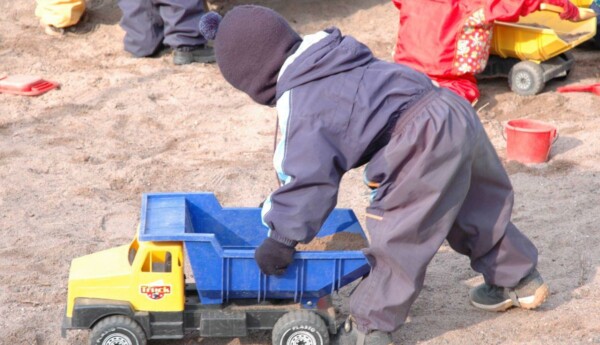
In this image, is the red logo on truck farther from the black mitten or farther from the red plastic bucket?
the red plastic bucket

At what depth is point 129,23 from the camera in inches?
274

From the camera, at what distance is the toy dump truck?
3.13 metres

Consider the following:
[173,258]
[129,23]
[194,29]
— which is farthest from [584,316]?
[129,23]

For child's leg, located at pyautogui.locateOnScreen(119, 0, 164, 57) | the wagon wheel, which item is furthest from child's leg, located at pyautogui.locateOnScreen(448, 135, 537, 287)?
child's leg, located at pyautogui.locateOnScreen(119, 0, 164, 57)

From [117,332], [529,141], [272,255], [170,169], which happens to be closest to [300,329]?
[272,255]

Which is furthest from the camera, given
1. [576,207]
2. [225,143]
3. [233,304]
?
[225,143]

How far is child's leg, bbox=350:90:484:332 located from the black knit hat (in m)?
0.44

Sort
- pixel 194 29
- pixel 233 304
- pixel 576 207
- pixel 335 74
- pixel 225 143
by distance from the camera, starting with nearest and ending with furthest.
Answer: pixel 335 74, pixel 233 304, pixel 576 207, pixel 225 143, pixel 194 29

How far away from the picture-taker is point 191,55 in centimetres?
678

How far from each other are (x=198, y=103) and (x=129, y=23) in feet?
4.22

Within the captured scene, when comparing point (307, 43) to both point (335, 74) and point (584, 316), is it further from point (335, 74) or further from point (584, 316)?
point (584, 316)

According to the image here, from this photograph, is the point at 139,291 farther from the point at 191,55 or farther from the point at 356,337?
the point at 191,55

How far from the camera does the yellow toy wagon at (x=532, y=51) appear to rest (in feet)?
19.6

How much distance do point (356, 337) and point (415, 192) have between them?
0.54 m
